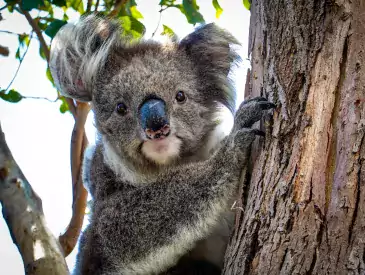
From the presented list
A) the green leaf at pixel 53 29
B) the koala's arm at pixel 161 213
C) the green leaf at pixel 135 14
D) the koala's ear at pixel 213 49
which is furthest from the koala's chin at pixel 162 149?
the green leaf at pixel 135 14

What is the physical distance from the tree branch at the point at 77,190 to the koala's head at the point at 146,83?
80 cm

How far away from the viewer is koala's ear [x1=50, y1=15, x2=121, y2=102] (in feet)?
10.9

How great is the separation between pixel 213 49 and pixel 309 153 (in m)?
1.51

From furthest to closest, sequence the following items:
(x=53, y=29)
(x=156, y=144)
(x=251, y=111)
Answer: (x=53, y=29), (x=156, y=144), (x=251, y=111)

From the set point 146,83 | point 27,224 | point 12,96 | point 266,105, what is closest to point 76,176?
point 12,96

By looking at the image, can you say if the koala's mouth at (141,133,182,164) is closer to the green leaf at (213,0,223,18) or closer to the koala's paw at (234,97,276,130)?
the koala's paw at (234,97,276,130)

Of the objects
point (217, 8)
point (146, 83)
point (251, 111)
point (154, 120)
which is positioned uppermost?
point (217, 8)

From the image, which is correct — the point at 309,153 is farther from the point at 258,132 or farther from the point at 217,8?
the point at 217,8

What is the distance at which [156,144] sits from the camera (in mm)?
2895

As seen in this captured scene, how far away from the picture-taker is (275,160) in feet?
7.02

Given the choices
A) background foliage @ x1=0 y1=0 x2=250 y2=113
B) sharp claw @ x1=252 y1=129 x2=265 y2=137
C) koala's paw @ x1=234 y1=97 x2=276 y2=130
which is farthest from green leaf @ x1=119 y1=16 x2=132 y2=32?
sharp claw @ x1=252 y1=129 x2=265 y2=137

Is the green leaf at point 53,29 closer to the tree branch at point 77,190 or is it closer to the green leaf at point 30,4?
the green leaf at point 30,4

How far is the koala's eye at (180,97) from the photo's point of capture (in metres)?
3.11

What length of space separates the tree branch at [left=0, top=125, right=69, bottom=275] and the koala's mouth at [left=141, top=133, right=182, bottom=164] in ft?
3.08
